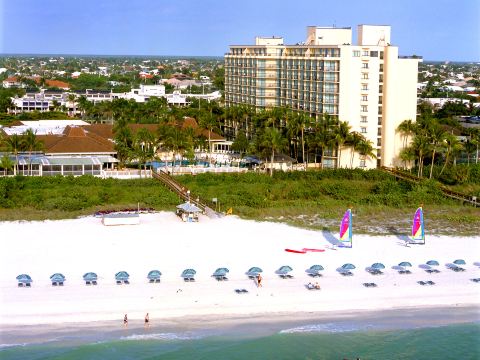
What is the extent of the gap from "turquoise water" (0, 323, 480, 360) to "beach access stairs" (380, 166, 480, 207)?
24.8 metres

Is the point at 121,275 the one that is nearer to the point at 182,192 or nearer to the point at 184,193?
the point at 184,193

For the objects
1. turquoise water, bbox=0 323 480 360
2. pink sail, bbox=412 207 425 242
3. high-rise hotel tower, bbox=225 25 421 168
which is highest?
high-rise hotel tower, bbox=225 25 421 168

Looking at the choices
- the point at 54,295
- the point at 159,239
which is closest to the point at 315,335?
the point at 54,295

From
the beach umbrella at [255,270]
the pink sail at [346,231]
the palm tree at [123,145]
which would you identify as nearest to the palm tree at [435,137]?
the pink sail at [346,231]

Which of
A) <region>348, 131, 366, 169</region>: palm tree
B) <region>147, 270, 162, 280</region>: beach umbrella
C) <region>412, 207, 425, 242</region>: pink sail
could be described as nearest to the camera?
<region>147, 270, 162, 280</region>: beach umbrella

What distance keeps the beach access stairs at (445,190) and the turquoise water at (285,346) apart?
2482 centimetres

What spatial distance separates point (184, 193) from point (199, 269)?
17.1 m

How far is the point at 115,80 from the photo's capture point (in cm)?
18025

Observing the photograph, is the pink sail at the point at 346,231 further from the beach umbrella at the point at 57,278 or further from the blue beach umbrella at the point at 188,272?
the beach umbrella at the point at 57,278

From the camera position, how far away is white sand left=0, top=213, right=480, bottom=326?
29938 millimetres

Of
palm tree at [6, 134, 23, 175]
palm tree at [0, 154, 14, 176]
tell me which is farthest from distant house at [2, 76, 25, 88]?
palm tree at [0, 154, 14, 176]

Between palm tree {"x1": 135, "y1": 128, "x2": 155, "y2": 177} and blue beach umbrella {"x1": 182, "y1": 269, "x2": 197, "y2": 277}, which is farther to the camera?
palm tree {"x1": 135, "y1": 128, "x2": 155, "y2": 177}

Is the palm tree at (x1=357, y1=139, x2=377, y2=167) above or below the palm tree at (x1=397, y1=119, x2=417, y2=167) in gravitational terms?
below

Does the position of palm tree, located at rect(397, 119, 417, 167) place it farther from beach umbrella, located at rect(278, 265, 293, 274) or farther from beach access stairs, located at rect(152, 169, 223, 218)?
beach umbrella, located at rect(278, 265, 293, 274)
